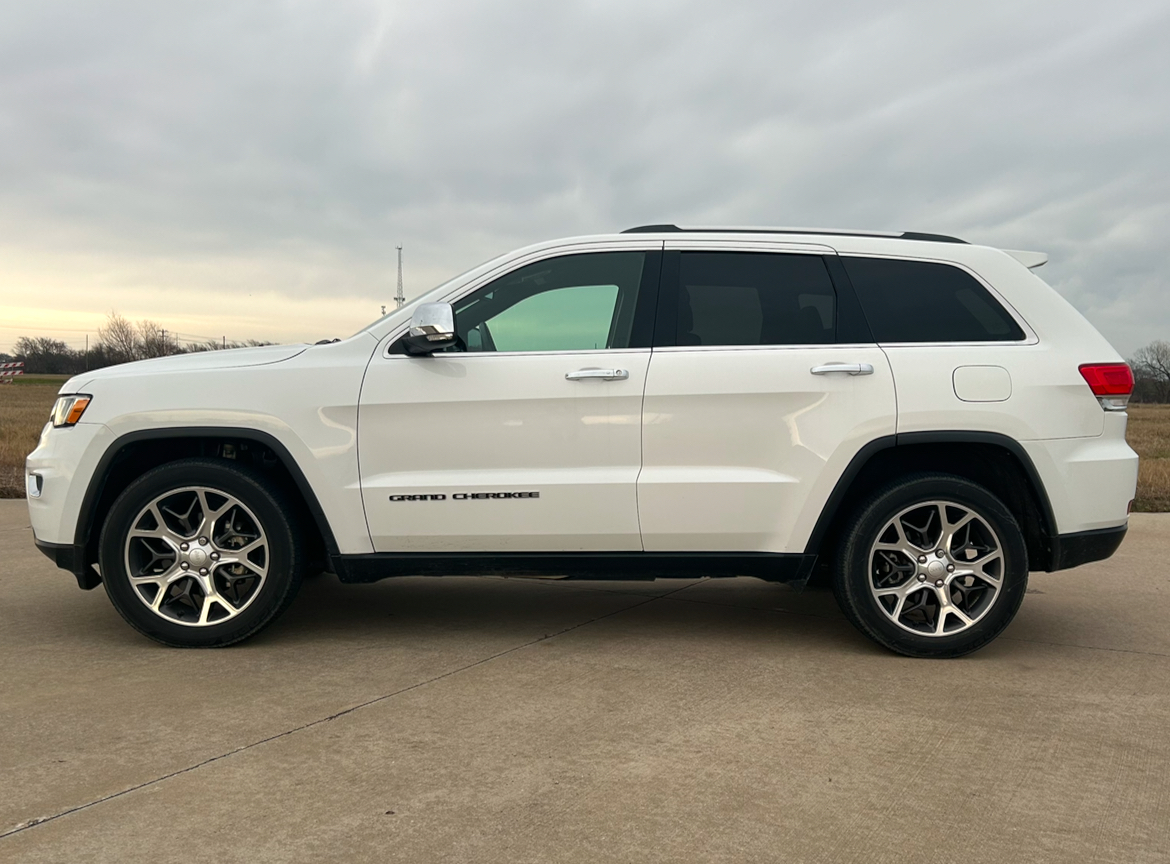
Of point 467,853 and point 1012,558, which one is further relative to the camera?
point 1012,558

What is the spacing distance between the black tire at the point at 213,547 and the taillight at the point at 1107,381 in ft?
11.9

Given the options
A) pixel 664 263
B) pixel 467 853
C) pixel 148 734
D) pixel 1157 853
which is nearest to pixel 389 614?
pixel 148 734

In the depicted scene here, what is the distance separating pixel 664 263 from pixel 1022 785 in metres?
2.68

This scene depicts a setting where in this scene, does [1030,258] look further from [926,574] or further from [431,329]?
[431,329]

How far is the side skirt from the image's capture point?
458 cm

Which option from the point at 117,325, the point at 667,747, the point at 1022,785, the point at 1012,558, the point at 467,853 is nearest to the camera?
the point at 467,853

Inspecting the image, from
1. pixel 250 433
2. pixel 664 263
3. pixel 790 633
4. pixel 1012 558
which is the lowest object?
pixel 790 633

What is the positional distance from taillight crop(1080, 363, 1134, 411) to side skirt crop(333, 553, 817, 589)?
57.1 inches

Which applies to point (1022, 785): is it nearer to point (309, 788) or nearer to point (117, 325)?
point (309, 788)

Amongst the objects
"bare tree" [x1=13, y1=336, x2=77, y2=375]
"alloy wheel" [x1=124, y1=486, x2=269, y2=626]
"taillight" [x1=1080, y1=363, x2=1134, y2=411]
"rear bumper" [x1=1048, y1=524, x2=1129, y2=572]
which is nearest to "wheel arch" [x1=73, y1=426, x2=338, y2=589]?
"alloy wheel" [x1=124, y1=486, x2=269, y2=626]

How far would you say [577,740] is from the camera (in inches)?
136

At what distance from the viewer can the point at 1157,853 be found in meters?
2.66

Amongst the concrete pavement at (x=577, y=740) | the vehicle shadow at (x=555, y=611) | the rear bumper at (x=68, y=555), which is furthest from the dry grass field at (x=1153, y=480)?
the rear bumper at (x=68, y=555)

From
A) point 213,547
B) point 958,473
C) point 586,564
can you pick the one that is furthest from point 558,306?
point 958,473
